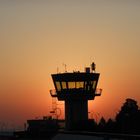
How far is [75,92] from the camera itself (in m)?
136

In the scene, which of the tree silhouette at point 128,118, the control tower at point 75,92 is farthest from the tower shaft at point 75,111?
the tree silhouette at point 128,118

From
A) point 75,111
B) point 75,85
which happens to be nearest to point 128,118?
point 75,111

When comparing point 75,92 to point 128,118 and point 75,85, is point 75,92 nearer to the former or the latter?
point 75,85

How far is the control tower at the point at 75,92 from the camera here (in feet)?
437

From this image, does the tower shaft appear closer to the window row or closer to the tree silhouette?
the window row

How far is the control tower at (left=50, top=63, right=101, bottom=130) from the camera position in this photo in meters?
133

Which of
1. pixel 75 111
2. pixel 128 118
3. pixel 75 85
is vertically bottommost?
pixel 128 118

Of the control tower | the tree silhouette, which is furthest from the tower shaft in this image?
the tree silhouette

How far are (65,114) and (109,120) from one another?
2271cm

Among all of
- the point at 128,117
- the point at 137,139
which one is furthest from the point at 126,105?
the point at 137,139

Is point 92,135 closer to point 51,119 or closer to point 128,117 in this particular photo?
point 128,117

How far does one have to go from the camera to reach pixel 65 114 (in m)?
136

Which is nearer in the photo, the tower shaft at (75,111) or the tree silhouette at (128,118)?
the tree silhouette at (128,118)

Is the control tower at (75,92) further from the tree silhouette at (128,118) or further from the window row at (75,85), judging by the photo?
the tree silhouette at (128,118)
